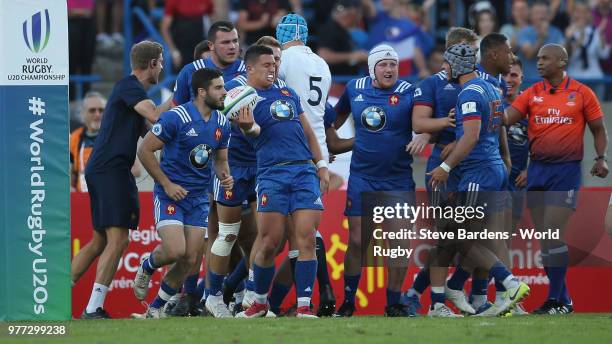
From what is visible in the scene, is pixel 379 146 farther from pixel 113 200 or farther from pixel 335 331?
pixel 335 331

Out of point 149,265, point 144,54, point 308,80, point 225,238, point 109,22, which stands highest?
point 109,22

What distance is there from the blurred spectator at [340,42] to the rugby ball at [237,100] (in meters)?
7.11

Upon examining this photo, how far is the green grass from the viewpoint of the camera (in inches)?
366

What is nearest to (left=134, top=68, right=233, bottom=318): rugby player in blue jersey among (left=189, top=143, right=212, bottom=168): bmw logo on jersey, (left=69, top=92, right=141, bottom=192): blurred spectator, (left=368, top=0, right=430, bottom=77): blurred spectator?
(left=189, top=143, right=212, bottom=168): bmw logo on jersey

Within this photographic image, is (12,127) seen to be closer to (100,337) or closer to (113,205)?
(113,205)

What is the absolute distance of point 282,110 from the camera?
11.1 m

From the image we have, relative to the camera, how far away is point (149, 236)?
1396cm

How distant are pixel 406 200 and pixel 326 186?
118cm

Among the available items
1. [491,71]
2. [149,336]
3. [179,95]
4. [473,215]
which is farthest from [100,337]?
[491,71]

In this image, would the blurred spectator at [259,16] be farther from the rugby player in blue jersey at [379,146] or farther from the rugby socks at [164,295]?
the rugby socks at [164,295]

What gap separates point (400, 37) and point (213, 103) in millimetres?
7533

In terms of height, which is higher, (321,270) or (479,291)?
(321,270)

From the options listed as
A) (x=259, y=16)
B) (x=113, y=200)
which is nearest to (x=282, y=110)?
(x=113, y=200)

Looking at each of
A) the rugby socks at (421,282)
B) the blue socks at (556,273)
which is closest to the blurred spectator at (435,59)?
the blue socks at (556,273)
